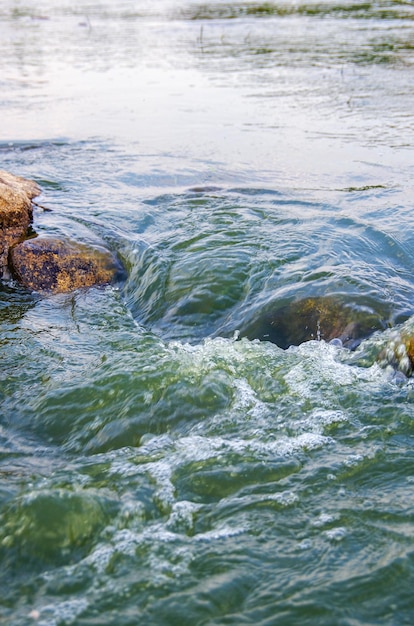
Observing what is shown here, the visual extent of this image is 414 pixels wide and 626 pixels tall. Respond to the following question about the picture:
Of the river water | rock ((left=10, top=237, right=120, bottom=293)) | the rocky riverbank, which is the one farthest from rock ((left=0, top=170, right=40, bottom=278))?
the river water

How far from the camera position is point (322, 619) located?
2854mm

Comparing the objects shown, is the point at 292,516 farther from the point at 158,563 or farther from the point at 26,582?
the point at 26,582

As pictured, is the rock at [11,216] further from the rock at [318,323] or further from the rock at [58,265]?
the rock at [318,323]

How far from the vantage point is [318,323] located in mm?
5664

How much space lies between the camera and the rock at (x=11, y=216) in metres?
7.12

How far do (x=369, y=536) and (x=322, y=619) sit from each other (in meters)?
0.61

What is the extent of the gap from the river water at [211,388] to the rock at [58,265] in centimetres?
19

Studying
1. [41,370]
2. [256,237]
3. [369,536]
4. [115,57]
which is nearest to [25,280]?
[41,370]

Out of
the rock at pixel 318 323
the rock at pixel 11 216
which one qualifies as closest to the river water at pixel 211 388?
the rock at pixel 318 323

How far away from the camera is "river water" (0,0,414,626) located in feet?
10.2

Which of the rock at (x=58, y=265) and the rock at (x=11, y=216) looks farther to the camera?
the rock at (x=11, y=216)

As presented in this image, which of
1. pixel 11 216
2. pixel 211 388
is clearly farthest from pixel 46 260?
pixel 211 388

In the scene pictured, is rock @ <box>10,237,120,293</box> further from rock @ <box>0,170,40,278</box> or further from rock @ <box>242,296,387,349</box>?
rock @ <box>242,296,387,349</box>

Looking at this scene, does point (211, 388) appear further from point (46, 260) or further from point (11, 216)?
point (11, 216)
